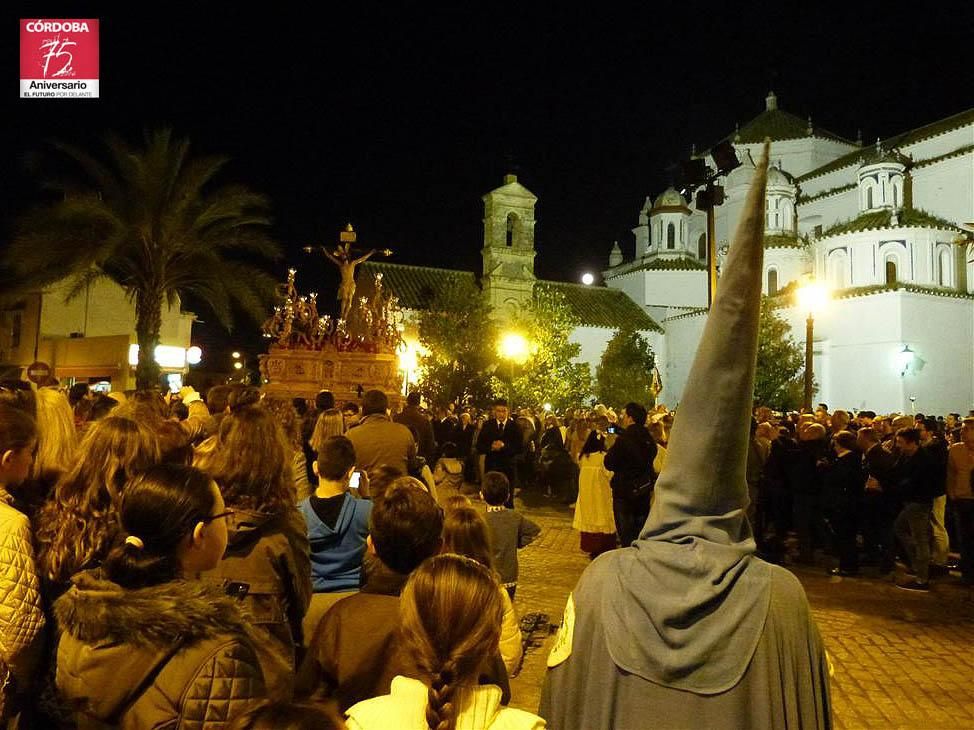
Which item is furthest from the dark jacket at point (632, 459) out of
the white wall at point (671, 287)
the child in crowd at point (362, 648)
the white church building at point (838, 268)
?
the white wall at point (671, 287)

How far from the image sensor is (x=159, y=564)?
7.00 ft

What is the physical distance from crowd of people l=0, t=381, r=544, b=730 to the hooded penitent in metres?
0.39

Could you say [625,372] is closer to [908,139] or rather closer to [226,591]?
[908,139]

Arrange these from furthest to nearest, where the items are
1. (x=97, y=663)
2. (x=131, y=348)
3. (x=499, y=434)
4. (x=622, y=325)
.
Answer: (x=622, y=325) < (x=131, y=348) < (x=499, y=434) < (x=97, y=663)

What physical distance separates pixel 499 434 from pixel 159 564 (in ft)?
40.5

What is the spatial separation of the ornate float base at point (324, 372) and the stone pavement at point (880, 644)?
9.00 m

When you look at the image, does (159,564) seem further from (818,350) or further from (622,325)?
(622,325)

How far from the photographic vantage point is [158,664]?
195 centimetres

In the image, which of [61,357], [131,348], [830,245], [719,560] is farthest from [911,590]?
[830,245]

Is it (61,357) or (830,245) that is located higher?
(830,245)

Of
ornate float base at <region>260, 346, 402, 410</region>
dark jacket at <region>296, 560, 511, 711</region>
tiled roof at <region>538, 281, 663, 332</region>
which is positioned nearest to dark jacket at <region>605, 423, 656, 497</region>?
dark jacket at <region>296, 560, 511, 711</region>

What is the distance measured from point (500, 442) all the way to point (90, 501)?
1126cm

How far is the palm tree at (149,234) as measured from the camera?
58.5ft

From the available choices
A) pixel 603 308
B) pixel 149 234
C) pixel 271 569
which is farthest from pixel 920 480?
pixel 603 308
